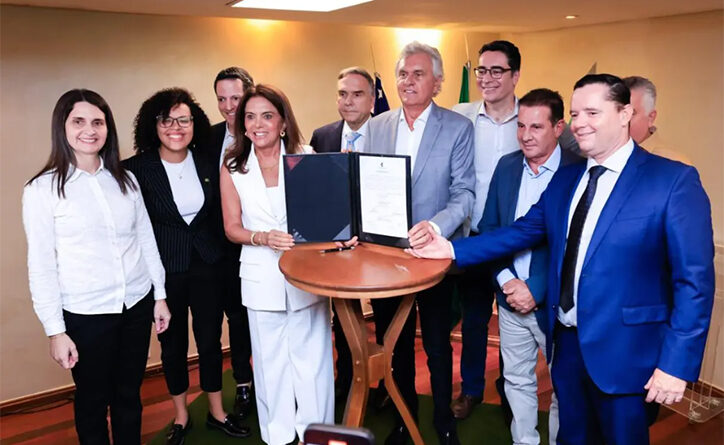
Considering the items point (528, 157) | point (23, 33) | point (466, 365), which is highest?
point (23, 33)

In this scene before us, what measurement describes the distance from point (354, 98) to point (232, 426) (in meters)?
1.95

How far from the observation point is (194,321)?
3002 mm

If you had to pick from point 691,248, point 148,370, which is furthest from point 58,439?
point 691,248

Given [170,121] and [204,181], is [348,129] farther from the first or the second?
[170,121]

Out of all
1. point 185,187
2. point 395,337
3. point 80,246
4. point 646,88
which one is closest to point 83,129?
point 80,246

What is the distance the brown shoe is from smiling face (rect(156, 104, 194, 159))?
2.00 m

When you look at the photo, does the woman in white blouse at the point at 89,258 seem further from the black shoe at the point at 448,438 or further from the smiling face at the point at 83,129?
the black shoe at the point at 448,438

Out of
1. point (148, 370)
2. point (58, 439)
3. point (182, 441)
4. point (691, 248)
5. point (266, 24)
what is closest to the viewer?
point (691, 248)

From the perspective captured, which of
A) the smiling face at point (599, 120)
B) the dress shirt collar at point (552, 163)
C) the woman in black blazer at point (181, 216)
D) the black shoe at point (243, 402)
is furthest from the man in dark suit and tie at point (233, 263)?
the smiling face at point (599, 120)

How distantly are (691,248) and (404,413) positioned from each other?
1327mm

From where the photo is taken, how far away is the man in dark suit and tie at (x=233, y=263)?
3.11m

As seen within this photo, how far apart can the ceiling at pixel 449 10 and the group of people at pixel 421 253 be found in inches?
16.0

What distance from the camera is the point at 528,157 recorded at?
2568 mm

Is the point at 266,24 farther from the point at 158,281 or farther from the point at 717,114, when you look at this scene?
the point at 717,114
